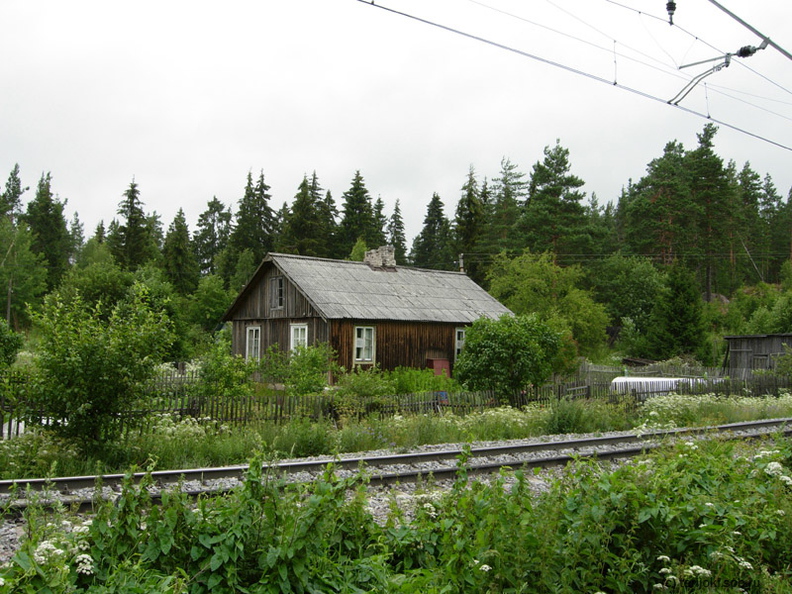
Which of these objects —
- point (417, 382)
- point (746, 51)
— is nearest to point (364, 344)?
point (417, 382)

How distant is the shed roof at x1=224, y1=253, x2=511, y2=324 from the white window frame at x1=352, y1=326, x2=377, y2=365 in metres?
0.73

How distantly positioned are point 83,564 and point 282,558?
3.99ft

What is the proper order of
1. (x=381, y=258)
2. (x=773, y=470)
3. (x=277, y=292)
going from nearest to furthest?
1. (x=773, y=470)
2. (x=277, y=292)
3. (x=381, y=258)

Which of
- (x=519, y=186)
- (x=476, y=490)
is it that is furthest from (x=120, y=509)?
(x=519, y=186)

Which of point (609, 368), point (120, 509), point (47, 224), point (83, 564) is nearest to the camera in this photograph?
point (83, 564)

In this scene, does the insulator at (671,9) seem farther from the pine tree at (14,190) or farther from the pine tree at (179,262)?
the pine tree at (14,190)

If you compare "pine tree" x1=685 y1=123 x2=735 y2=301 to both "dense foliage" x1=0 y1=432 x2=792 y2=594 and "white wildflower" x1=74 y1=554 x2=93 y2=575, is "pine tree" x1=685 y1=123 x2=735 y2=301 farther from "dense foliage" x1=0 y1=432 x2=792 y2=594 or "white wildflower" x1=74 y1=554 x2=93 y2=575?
"white wildflower" x1=74 y1=554 x2=93 y2=575

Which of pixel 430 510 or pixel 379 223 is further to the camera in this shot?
pixel 379 223

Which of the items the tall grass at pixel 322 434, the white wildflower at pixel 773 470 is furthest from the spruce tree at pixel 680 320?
the white wildflower at pixel 773 470

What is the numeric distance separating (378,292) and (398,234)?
54.2 metres

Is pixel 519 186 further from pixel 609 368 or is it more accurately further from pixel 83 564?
pixel 83 564

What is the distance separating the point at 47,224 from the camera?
7512cm

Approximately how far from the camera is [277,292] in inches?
1222

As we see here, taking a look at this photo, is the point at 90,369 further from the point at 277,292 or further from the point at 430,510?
the point at 277,292
